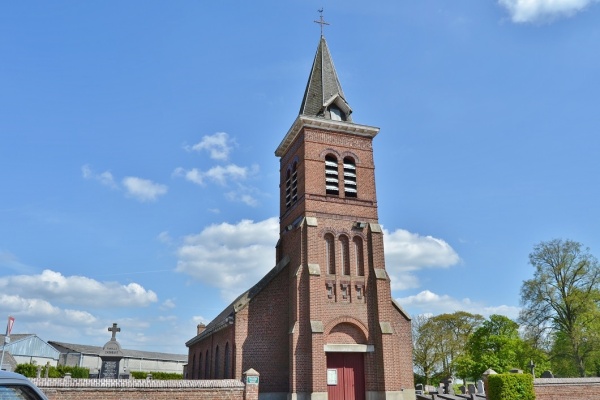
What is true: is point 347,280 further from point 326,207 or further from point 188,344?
point 188,344

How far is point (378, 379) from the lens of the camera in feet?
71.5

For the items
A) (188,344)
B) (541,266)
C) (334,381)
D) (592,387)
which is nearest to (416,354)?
(541,266)

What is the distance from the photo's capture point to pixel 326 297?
22.5m

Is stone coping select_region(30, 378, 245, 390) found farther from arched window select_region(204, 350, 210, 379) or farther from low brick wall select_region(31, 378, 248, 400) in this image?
arched window select_region(204, 350, 210, 379)

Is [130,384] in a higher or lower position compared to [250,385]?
higher

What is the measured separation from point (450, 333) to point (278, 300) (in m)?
42.1

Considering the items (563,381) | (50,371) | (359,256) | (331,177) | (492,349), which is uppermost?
(331,177)

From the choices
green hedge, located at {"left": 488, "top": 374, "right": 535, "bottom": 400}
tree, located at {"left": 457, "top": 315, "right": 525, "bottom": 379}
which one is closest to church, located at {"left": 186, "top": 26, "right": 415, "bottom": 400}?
green hedge, located at {"left": 488, "top": 374, "right": 535, "bottom": 400}

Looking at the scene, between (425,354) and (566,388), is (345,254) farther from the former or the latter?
(425,354)

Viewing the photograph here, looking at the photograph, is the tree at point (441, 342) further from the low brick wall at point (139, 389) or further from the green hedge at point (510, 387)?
Result: the low brick wall at point (139, 389)

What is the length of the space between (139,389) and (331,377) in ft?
28.1

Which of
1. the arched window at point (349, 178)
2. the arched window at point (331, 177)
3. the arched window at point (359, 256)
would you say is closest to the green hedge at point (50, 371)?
the arched window at point (359, 256)

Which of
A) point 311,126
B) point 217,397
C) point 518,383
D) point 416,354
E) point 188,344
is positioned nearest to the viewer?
point 217,397

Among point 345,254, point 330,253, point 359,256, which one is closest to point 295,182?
point 330,253
